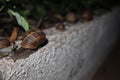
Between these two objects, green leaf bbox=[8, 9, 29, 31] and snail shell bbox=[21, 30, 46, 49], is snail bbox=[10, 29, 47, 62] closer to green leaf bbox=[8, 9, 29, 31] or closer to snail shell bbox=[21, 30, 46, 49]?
snail shell bbox=[21, 30, 46, 49]

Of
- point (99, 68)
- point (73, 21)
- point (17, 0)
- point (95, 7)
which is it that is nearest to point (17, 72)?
point (17, 0)

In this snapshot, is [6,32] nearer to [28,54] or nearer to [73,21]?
[28,54]

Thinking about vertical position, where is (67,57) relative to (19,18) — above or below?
below

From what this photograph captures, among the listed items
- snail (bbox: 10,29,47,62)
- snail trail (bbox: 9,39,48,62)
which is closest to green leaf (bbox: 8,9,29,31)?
snail (bbox: 10,29,47,62)

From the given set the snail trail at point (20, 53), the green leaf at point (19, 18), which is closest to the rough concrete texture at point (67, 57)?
the snail trail at point (20, 53)

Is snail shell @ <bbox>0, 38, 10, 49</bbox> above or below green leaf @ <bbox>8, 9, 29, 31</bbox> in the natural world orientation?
below

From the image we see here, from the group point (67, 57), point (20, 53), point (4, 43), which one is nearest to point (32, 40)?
point (20, 53)

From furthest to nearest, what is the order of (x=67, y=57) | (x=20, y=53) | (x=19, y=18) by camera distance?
(x=67, y=57)
(x=19, y=18)
(x=20, y=53)

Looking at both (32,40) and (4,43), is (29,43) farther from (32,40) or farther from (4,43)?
(4,43)
